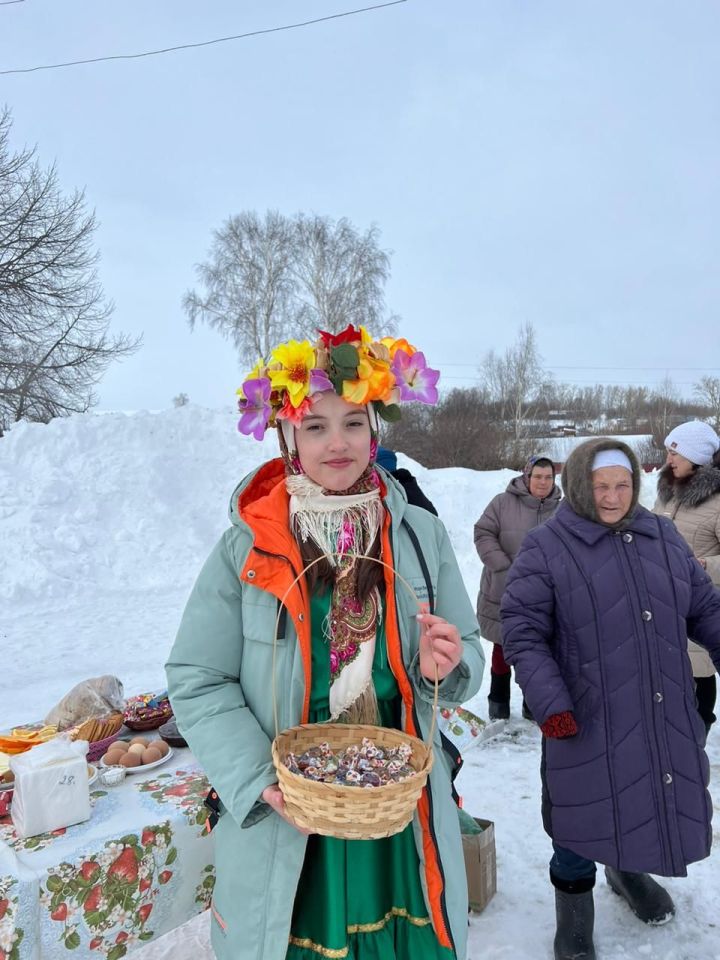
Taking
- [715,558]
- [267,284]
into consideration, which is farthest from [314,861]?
[267,284]

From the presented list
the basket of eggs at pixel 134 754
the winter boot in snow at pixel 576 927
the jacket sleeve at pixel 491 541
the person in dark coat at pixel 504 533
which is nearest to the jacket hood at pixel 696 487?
the person in dark coat at pixel 504 533

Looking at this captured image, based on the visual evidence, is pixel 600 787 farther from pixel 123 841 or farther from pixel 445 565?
pixel 123 841

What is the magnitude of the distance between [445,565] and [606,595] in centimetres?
88

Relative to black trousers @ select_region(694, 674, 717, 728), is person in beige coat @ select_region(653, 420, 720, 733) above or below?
above

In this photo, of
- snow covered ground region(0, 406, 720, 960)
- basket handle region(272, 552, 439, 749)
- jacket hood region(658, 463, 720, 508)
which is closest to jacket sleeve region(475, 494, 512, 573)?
snow covered ground region(0, 406, 720, 960)

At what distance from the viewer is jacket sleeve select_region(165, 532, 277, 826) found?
160cm

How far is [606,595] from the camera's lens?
246 cm

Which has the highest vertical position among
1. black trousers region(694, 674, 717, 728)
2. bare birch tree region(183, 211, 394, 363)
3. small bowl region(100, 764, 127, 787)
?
bare birch tree region(183, 211, 394, 363)

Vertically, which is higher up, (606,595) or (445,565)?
(445,565)

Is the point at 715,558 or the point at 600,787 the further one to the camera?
the point at 715,558

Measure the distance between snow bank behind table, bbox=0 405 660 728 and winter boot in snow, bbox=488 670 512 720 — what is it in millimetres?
3154

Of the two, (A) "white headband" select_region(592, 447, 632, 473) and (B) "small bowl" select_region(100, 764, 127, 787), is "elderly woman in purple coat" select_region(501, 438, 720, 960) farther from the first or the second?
(B) "small bowl" select_region(100, 764, 127, 787)

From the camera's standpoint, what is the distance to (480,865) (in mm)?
2975

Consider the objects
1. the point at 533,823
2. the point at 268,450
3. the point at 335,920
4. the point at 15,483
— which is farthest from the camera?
the point at 268,450
